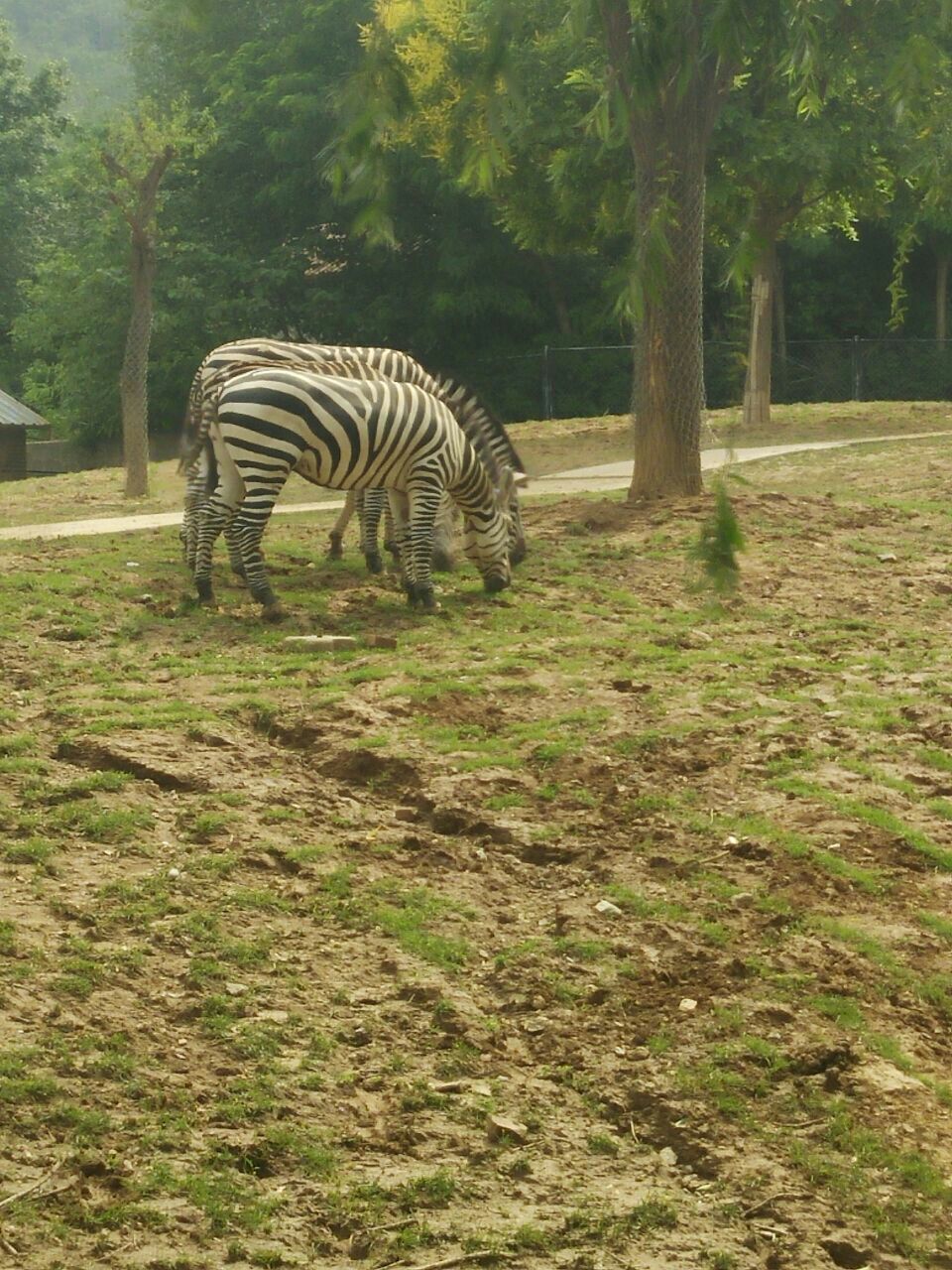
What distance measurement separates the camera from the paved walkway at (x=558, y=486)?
15271mm

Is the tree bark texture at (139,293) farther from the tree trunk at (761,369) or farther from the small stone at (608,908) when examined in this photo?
the small stone at (608,908)

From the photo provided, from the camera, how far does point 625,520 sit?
14.8m

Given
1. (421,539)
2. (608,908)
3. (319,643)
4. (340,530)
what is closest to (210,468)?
(421,539)

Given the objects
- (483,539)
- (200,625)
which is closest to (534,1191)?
(200,625)

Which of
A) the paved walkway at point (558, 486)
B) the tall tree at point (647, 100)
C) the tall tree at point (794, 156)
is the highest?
the tall tree at point (794, 156)

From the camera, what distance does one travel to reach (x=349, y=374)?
12.0 meters

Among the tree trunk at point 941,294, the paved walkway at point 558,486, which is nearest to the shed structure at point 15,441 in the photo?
the paved walkway at point 558,486

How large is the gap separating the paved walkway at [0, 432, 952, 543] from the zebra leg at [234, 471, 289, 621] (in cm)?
315

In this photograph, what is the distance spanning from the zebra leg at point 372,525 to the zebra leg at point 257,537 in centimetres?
147

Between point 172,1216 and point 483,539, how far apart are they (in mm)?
7810

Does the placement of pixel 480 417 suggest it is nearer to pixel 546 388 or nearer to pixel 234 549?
pixel 234 549

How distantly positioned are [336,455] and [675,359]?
5260 millimetres

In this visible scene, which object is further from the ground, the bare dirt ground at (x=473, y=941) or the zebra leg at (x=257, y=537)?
the zebra leg at (x=257, y=537)

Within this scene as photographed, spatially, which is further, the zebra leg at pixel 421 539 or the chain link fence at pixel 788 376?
the chain link fence at pixel 788 376
